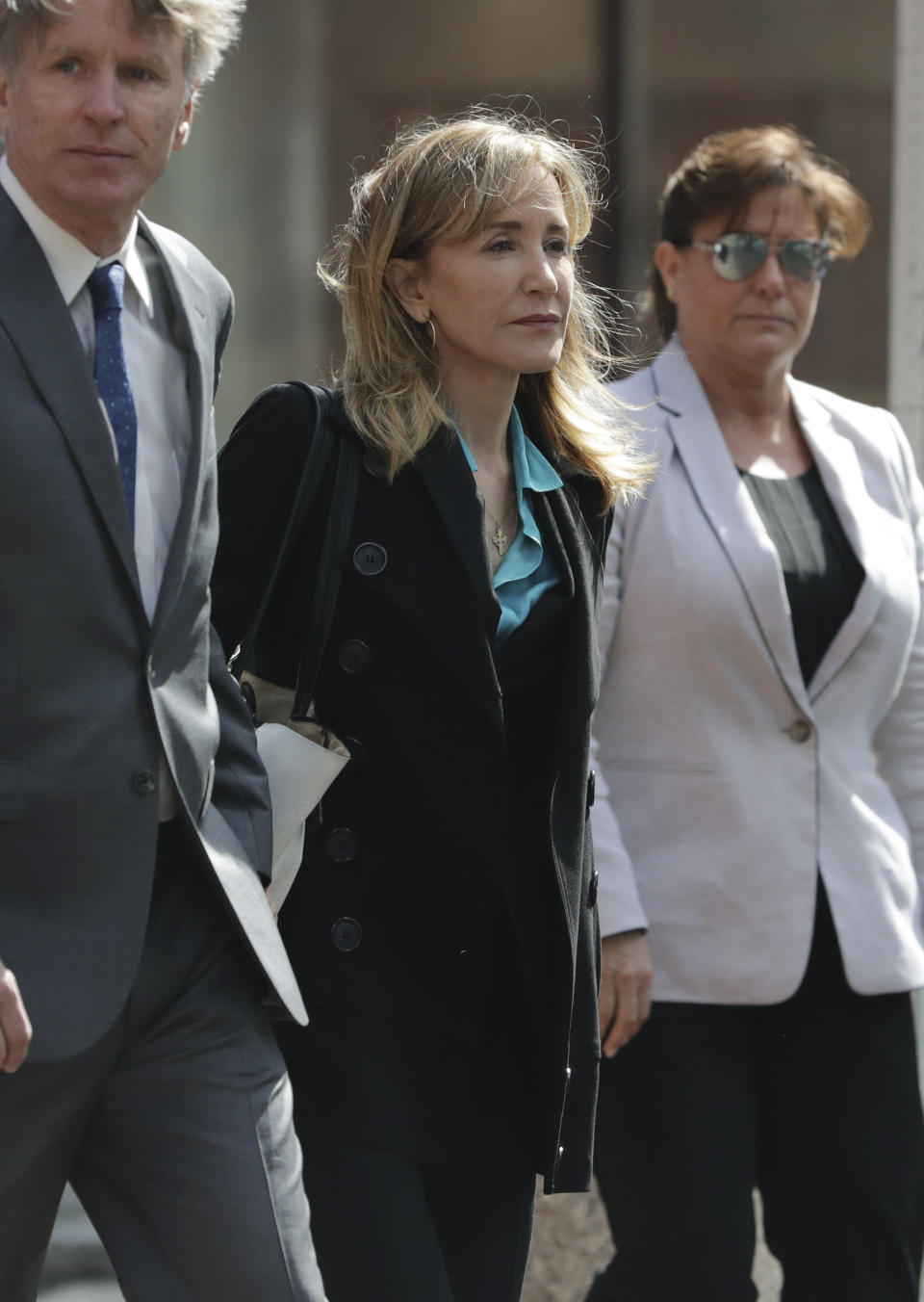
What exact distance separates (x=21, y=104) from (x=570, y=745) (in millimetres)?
1122

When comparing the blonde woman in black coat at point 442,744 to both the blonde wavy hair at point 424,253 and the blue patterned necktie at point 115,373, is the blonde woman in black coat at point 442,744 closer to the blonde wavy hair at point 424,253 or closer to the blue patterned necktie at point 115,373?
the blonde wavy hair at point 424,253

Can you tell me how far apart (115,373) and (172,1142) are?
3.02ft

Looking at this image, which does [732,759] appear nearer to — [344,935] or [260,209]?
[344,935]

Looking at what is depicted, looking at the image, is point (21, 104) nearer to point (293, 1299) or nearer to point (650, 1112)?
point (293, 1299)

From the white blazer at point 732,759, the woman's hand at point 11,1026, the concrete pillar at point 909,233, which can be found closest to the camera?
the woman's hand at point 11,1026

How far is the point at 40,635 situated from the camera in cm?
250

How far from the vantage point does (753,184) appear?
13.2 ft

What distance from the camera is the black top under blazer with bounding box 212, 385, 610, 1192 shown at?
299 cm

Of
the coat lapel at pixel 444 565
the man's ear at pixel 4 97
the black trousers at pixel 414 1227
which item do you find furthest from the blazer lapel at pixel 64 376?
the black trousers at pixel 414 1227

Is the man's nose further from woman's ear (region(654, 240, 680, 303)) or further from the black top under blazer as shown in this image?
woman's ear (region(654, 240, 680, 303))

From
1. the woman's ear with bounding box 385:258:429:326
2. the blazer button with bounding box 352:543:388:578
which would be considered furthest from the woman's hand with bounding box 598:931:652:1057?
the woman's ear with bounding box 385:258:429:326

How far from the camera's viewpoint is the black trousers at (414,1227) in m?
2.91

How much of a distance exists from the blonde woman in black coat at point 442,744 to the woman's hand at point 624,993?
16.7 inches

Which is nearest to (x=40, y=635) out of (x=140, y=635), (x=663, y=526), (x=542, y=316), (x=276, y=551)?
(x=140, y=635)
